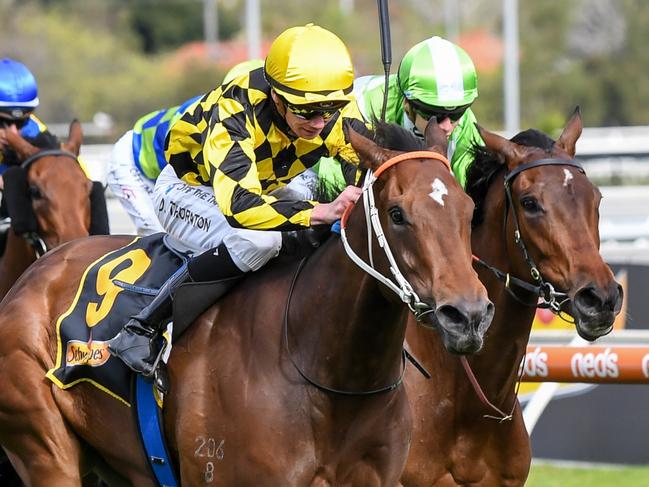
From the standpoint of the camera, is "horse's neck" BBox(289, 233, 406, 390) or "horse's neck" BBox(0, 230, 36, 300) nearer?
"horse's neck" BBox(289, 233, 406, 390)

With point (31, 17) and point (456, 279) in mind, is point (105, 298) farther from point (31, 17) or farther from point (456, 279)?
point (31, 17)

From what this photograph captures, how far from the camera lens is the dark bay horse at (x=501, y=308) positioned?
14.8ft

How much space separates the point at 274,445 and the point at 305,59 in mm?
1213

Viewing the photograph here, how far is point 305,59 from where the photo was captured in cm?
415

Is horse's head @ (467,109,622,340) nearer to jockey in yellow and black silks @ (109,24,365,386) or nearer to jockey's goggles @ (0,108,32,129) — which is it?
jockey in yellow and black silks @ (109,24,365,386)

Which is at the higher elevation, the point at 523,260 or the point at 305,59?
the point at 305,59

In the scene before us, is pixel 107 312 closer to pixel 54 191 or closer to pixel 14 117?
pixel 54 191

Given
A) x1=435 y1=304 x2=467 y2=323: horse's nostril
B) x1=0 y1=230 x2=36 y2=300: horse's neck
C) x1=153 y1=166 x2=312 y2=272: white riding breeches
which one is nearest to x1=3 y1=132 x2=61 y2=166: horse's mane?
x1=0 y1=230 x2=36 y2=300: horse's neck

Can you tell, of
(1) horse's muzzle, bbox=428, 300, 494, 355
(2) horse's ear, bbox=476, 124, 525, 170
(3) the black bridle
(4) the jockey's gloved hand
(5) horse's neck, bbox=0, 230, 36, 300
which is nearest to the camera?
(1) horse's muzzle, bbox=428, 300, 494, 355

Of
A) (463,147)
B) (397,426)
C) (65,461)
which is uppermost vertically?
(463,147)

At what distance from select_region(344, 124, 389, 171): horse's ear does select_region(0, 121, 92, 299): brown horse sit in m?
2.71

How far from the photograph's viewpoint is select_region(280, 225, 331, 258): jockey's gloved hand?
423cm

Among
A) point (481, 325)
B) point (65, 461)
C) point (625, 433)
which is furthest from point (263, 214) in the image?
point (625, 433)

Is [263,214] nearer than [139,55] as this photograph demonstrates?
Yes
